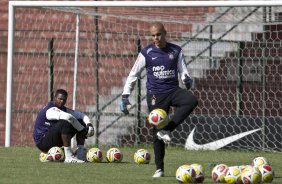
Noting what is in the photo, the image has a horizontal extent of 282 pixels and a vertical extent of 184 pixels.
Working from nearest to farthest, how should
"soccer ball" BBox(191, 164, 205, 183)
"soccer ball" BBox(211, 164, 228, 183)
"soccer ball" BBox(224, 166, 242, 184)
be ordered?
"soccer ball" BBox(224, 166, 242, 184), "soccer ball" BBox(191, 164, 205, 183), "soccer ball" BBox(211, 164, 228, 183)

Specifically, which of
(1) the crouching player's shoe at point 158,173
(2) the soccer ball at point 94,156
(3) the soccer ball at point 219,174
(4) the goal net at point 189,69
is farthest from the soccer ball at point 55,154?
(4) the goal net at point 189,69

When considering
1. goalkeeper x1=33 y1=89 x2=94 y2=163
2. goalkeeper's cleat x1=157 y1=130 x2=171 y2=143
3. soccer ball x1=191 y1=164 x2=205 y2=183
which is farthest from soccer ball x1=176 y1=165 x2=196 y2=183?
goalkeeper x1=33 y1=89 x2=94 y2=163

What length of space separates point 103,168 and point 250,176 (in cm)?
303

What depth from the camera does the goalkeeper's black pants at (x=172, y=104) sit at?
36.2 ft

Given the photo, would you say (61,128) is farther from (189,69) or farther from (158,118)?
(189,69)

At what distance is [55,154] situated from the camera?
13445mm

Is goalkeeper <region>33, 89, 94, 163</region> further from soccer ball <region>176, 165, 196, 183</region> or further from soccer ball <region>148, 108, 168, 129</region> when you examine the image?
soccer ball <region>176, 165, 196, 183</region>

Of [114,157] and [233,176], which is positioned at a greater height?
[114,157]

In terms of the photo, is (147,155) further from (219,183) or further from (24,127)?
(24,127)

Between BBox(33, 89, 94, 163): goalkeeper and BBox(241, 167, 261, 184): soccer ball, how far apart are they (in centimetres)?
387

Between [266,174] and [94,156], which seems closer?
[266,174]

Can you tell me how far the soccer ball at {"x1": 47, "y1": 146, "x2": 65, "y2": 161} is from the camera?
13.4 meters

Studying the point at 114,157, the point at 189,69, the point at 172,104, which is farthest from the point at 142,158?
the point at 189,69

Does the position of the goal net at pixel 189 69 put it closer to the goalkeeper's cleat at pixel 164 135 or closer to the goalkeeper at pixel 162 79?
the goalkeeper at pixel 162 79
